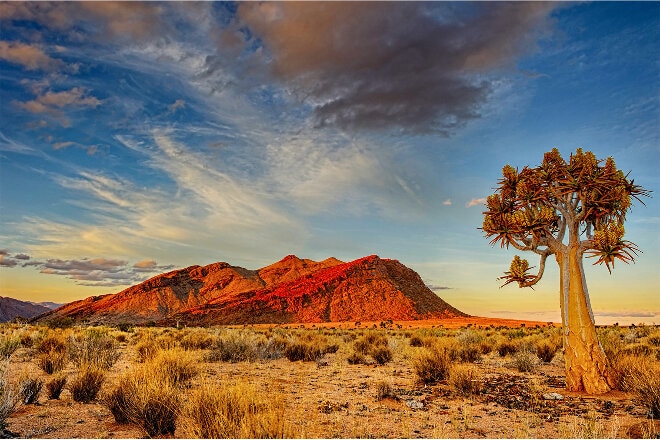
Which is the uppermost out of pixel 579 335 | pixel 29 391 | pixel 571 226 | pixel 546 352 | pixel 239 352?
pixel 571 226

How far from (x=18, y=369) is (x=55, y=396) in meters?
6.51

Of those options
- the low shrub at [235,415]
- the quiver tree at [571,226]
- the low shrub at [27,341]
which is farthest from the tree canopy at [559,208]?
the low shrub at [27,341]

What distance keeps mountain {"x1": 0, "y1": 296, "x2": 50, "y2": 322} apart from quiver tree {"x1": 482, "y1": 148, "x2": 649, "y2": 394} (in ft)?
540

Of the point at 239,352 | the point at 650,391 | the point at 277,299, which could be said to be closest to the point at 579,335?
the point at 650,391

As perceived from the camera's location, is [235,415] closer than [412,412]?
Yes

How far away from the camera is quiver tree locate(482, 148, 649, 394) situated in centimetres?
1004

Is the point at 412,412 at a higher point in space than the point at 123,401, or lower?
lower

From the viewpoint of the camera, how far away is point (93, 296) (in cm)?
12588

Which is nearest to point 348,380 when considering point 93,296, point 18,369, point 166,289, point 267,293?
point 18,369

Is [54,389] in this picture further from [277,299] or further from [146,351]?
[277,299]

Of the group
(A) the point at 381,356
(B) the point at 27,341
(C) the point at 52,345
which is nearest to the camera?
(C) the point at 52,345

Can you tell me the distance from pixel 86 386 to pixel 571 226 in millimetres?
11697

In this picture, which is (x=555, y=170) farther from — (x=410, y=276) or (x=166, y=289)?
(x=166, y=289)

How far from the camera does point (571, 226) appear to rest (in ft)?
35.2
